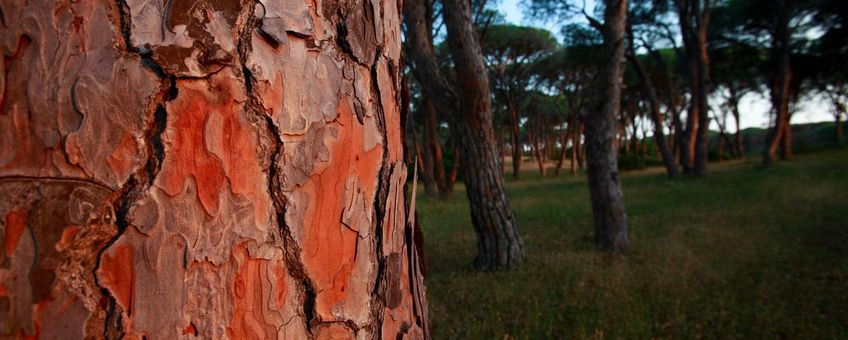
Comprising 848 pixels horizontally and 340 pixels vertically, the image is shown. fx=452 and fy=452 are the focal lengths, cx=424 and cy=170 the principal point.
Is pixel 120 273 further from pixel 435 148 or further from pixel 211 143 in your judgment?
pixel 435 148

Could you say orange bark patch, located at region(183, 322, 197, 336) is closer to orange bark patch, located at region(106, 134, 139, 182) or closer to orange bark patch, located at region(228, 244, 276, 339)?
orange bark patch, located at region(228, 244, 276, 339)

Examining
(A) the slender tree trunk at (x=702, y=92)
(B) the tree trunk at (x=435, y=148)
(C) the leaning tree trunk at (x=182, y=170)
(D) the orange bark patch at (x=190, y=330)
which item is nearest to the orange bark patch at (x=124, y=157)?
(C) the leaning tree trunk at (x=182, y=170)

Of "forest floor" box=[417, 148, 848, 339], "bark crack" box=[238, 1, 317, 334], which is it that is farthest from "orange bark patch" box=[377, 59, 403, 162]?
"forest floor" box=[417, 148, 848, 339]

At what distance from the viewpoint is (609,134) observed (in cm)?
588

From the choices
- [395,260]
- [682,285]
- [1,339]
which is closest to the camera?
[1,339]

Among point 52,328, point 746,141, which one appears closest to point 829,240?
point 52,328

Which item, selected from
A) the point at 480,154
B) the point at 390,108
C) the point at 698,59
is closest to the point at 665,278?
the point at 480,154

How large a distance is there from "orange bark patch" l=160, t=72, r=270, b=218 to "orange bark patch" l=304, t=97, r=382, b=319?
0.32ft

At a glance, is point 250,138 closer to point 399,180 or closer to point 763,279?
point 399,180

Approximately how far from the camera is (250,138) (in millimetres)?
703

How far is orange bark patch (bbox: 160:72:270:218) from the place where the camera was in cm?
66

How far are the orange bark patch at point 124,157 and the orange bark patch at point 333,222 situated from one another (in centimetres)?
25

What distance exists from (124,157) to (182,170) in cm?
7

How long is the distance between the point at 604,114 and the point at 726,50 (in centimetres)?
2035
